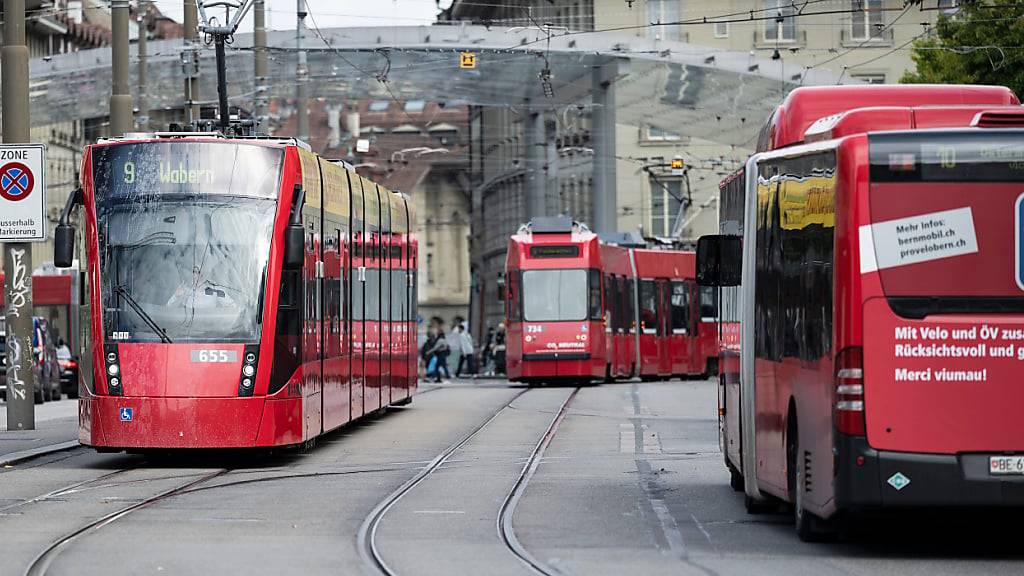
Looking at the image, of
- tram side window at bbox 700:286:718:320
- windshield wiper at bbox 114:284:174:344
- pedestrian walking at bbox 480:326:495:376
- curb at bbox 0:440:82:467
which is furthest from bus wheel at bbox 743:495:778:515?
pedestrian walking at bbox 480:326:495:376

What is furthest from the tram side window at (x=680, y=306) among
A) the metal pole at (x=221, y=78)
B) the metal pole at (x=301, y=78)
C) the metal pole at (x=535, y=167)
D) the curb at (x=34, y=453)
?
the curb at (x=34, y=453)

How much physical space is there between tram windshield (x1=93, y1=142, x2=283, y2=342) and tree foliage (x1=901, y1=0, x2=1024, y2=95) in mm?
22211

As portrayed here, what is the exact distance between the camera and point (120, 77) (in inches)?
1208

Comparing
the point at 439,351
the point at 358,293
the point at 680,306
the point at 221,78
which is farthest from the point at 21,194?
the point at 439,351

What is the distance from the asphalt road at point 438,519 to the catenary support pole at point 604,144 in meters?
29.8

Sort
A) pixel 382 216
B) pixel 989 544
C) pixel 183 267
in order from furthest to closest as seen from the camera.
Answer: pixel 382 216 < pixel 183 267 < pixel 989 544

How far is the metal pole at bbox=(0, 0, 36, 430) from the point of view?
2611 cm

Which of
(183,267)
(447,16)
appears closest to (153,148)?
(183,267)

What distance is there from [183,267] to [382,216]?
8.42 meters

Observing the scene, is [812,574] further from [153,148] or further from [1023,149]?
[153,148]

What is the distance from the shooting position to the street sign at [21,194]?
25.2m

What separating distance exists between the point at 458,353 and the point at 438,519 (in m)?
53.0

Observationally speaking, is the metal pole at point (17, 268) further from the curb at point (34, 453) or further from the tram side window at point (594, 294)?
the tram side window at point (594, 294)

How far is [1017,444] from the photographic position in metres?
12.2
